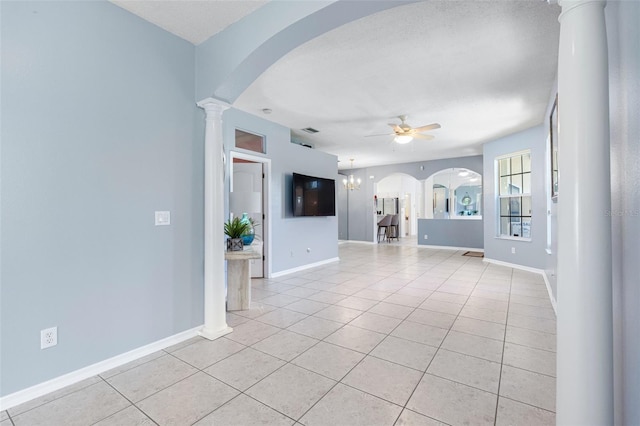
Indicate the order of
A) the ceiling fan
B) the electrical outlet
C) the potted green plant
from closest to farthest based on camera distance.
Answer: the electrical outlet, the potted green plant, the ceiling fan

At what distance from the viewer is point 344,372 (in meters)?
2.13

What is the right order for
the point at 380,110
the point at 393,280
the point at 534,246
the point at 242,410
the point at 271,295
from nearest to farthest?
the point at 242,410, the point at 271,295, the point at 380,110, the point at 393,280, the point at 534,246

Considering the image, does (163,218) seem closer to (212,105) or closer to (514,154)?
(212,105)

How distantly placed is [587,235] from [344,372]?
5.61 ft

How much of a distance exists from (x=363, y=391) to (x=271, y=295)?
2.43 meters

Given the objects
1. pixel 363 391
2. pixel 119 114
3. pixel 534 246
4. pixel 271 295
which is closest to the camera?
pixel 363 391

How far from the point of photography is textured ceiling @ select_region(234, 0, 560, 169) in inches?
95.7

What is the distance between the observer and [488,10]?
2303 millimetres

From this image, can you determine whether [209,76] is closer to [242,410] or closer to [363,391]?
[242,410]

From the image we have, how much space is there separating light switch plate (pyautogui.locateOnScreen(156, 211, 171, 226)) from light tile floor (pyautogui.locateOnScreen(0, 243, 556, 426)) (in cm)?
110

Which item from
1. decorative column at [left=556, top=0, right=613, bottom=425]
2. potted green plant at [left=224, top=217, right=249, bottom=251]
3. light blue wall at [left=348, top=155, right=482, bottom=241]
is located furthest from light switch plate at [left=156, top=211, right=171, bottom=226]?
light blue wall at [left=348, top=155, right=482, bottom=241]

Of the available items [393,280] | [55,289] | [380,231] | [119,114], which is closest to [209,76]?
[119,114]

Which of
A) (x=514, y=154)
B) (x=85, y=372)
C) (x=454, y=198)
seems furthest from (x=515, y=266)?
(x=85, y=372)

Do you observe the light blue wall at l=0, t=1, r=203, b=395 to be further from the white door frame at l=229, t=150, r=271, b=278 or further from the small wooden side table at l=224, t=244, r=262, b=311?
the white door frame at l=229, t=150, r=271, b=278
